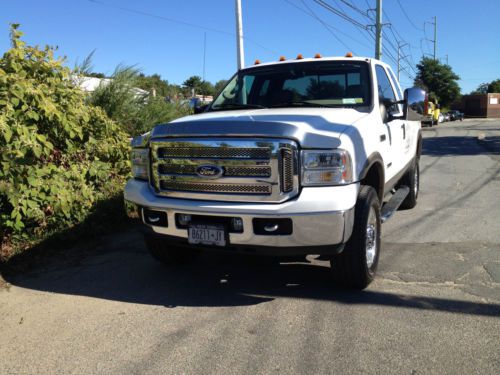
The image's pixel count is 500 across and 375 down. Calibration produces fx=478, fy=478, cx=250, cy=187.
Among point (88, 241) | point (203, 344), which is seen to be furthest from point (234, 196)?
point (88, 241)

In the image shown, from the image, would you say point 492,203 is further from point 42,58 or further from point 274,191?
point 42,58

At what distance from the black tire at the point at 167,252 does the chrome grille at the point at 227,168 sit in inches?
29.2

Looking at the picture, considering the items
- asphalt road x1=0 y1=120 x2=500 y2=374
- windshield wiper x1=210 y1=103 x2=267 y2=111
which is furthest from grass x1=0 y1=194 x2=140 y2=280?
windshield wiper x1=210 y1=103 x2=267 y2=111

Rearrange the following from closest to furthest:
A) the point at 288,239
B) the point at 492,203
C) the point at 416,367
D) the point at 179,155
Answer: the point at 416,367 → the point at 288,239 → the point at 179,155 → the point at 492,203

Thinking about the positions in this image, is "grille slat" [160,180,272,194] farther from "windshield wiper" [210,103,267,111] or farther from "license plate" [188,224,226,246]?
"windshield wiper" [210,103,267,111]

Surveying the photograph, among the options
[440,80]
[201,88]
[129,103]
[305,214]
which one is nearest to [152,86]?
[129,103]

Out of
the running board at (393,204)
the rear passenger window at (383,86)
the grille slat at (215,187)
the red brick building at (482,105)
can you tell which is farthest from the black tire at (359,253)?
the red brick building at (482,105)

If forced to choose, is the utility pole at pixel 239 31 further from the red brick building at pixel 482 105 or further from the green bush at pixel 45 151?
the red brick building at pixel 482 105

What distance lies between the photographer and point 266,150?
3.53m

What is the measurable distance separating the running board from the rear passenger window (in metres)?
1.18

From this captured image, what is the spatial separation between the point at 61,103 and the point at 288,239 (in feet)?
13.0

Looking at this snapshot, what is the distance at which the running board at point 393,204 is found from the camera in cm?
486

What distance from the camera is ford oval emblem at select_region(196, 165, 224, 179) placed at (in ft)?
12.2

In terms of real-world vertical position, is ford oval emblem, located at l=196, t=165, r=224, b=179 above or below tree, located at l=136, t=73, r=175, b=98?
below
